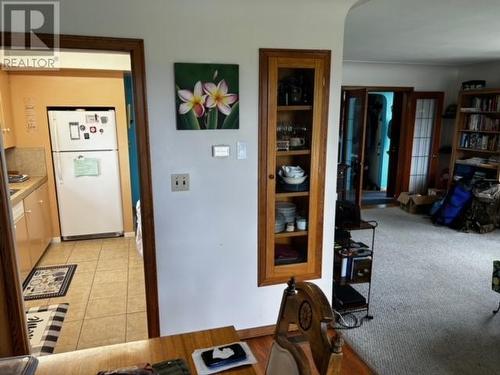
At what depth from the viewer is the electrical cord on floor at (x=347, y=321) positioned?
9.37 feet

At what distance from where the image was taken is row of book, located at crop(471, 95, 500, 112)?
540cm

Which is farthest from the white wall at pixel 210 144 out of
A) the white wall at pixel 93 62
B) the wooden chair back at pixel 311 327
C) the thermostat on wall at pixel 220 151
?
the white wall at pixel 93 62

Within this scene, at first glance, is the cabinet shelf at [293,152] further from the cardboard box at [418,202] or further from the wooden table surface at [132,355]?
the cardboard box at [418,202]

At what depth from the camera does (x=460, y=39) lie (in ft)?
12.6

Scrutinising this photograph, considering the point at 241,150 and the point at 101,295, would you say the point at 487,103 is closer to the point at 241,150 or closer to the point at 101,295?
the point at 241,150

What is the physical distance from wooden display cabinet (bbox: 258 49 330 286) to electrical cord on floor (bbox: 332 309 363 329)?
44 centimetres

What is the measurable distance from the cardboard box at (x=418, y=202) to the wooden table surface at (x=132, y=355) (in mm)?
5336

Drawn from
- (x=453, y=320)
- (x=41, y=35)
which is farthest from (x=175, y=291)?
(x=453, y=320)

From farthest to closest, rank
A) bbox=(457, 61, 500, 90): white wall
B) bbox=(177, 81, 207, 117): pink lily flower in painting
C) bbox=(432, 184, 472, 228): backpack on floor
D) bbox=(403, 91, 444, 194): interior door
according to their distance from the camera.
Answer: bbox=(403, 91, 444, 194): interior door < bbox=(457, 61, 500, 90): white wall < bbox=(432, 184, 472, 228): backpack on floor < bbox=(177, 81, 207, 117): pink lily flower in painting

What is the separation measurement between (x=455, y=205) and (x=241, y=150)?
164 inches

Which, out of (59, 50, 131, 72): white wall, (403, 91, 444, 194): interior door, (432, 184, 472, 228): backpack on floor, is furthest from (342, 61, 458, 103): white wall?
(59, 50, 131, 72): white wall

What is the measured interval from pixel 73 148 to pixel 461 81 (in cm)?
631

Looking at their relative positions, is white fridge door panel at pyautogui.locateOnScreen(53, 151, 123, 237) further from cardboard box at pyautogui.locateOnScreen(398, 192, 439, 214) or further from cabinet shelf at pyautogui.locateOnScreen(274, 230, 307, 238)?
cardboard box at pyautogui.locateOnScreen(398, 192, 439, 214)

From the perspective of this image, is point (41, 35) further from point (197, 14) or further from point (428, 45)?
point (428, 45)
